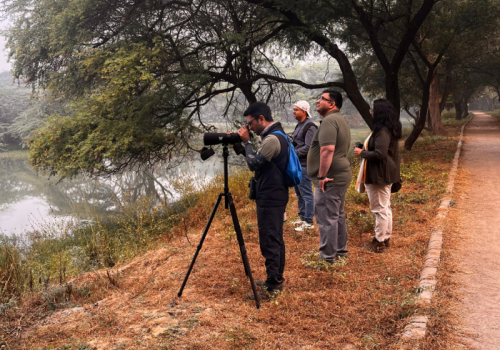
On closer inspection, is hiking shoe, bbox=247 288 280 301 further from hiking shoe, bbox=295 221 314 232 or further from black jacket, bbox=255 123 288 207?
hiking shoe, bbox=295 221 314 232

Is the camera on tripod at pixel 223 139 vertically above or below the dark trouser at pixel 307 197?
above

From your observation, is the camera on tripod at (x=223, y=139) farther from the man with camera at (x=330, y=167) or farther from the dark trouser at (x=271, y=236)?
the man with camera at (x=330, y=167)

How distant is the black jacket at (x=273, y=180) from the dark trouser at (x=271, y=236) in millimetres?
78

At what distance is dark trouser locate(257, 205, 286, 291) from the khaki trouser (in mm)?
1644

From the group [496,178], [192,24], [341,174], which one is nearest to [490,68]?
[496,178]

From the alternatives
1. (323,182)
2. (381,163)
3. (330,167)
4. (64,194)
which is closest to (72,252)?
(323,182)

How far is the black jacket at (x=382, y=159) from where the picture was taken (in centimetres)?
452

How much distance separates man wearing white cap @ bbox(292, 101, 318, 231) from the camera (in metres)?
5.49

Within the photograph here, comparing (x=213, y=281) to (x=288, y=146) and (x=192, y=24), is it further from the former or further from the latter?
(x=192, y=24)

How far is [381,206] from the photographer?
4.76 meters

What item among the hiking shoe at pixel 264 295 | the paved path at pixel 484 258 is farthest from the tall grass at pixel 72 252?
the paved path at pixel 484 258

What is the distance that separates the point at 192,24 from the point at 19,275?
928 centimetres

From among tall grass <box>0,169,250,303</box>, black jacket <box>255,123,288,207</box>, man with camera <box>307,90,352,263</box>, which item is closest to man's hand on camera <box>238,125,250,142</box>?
black jacket <box>255,123,288,207</box>

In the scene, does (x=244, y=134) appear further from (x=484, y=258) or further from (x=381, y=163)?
(x=484, y=258)
